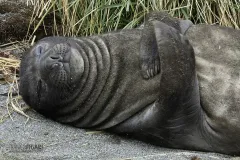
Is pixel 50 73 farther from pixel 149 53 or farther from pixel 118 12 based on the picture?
pixel 118 12

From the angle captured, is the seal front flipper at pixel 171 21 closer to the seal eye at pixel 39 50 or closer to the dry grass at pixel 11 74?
the seal eye at pixel 39 50

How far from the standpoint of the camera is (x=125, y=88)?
159 inches

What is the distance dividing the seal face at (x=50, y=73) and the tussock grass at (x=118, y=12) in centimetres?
148

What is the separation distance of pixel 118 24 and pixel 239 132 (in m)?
2.10

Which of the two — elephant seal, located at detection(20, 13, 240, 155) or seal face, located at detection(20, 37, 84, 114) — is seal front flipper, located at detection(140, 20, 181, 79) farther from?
seal face, located at detection(20, 37, 84, 114)

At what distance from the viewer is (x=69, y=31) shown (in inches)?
230

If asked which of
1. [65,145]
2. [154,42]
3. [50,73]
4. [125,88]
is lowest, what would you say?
[65,145]

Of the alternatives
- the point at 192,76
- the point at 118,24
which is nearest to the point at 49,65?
the point at 192,76

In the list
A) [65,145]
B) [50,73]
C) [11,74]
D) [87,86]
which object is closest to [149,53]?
[87,86]

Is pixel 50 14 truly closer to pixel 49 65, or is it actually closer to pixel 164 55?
pixel 49 65

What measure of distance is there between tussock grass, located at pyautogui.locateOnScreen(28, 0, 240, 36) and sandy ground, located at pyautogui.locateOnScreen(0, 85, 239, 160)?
1623 millimetres

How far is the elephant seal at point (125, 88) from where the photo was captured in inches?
151

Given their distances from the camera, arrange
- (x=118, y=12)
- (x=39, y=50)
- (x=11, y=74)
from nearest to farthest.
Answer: (x=39, y=50) → (x=11, y=74) → (x=118, y=12)

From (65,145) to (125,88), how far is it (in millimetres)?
515
